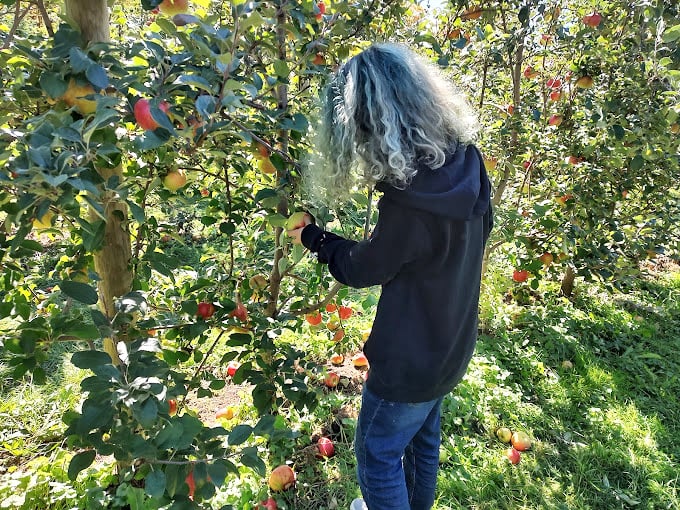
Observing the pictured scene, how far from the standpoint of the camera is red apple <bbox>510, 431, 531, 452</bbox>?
2.12m

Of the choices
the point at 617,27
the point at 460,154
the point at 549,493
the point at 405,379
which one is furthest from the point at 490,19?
the point at 549,493

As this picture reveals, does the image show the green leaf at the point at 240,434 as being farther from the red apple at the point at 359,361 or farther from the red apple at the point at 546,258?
the red apple at the point at 546,258

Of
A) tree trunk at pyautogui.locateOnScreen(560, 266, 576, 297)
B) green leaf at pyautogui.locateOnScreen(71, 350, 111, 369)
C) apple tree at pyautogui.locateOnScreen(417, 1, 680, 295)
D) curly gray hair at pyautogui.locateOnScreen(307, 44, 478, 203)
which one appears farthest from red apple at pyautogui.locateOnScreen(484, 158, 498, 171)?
green leaf at pyautogui.locateOnScreen(71, 350, 111, 369)

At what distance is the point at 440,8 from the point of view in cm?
254

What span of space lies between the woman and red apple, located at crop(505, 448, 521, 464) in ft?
2.74

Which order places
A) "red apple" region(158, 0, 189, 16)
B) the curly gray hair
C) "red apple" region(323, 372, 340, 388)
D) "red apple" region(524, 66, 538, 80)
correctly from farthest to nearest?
"red apple" region(524, 66, 538, 80), "red apple" region(323, 372, 340, 388), "red apple" region(158, 0, 189, 16), the curly gray hair

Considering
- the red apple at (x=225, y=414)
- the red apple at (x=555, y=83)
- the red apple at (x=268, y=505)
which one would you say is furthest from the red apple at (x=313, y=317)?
the red apple at (x=555, y=83)

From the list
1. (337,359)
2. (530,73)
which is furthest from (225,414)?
(530,73)

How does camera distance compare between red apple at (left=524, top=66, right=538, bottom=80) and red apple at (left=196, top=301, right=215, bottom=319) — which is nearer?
red apple at (left=196, top=301, right=215, bottom=319)

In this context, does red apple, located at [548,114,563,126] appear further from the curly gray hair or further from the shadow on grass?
the curly gray hair

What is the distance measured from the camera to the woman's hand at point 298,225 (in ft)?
4.29

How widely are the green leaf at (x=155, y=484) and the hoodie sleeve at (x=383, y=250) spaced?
591 mm

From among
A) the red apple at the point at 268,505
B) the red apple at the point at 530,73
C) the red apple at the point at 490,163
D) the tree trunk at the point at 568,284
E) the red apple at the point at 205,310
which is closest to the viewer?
the red apple at the point at 205,310

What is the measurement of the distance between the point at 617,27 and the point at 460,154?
178 cm
